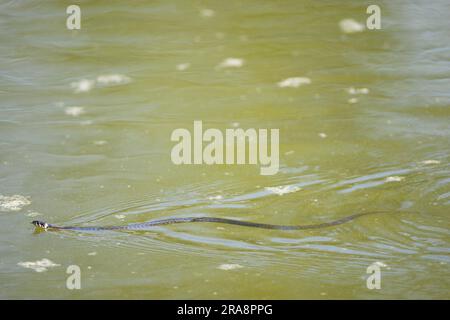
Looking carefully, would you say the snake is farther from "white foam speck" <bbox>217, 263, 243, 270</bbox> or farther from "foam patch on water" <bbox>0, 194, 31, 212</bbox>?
"white foam speck" <bbox>217, 263, 243, 270</bbox>

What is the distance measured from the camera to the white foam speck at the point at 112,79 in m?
7.69

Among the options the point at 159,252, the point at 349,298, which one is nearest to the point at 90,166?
the point at 159,252

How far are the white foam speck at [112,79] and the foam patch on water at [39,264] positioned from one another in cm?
353

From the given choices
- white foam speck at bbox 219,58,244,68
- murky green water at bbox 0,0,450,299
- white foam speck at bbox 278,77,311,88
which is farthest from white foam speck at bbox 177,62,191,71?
white foam speck at bbox 278,77,311,88

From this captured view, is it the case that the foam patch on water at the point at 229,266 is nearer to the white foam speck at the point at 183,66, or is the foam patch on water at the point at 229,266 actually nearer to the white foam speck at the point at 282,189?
the white foam speck at the point at 282,189

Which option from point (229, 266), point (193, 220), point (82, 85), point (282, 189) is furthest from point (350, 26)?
point (229, 266)

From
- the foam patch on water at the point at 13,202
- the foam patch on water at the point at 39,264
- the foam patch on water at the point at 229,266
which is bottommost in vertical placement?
the foam patch on water at the point at 229,266

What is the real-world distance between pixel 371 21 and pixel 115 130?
390 cm

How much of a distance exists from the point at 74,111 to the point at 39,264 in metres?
2.87

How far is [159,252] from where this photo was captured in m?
4.52

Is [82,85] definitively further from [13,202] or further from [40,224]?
[40,224]

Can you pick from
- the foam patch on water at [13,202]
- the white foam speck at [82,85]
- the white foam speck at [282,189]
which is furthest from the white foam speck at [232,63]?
the foam patch on water at [13,202]

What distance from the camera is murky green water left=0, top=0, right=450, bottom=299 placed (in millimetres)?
4285

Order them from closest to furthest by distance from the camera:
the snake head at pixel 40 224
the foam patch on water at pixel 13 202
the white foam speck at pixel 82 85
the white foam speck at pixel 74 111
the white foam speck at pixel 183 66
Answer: the snake head at pixel 40 224 < the foam patch on water at pixel 13 202 < the white foam speck at pixel 74 111 < the white foam speck at pixel 82 85 < the white foam speck at pixel 183 66
